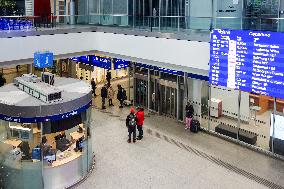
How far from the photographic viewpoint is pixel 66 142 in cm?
1120

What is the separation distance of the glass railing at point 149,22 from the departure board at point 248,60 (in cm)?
58

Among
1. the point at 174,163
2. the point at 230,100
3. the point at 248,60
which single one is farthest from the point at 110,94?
the point at 248,60

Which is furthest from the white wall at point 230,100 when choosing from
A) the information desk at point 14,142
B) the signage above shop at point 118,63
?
the information desk at point 14,142

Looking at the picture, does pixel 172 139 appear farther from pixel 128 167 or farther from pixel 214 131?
pixel 128 167

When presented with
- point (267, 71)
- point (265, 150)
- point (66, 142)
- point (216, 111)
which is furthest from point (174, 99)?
point (66, 142)

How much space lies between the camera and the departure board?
11648 mm

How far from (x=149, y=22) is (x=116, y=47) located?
226 centimetres

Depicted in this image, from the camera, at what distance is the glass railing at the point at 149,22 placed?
1272 centimetres

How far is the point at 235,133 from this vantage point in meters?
15.1

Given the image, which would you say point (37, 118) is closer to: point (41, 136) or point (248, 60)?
point (41, 136)

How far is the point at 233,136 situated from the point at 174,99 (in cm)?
378

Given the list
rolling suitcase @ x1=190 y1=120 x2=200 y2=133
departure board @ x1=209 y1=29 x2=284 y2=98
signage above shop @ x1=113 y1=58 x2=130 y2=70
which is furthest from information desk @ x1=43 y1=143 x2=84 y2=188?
signage above shop @ x1=113 y1=58 x2=130 y2=70

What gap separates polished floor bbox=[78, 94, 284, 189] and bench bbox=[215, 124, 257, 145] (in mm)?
441

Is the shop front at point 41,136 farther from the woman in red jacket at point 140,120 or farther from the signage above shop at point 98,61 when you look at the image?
the signage above shop at point 98,61
